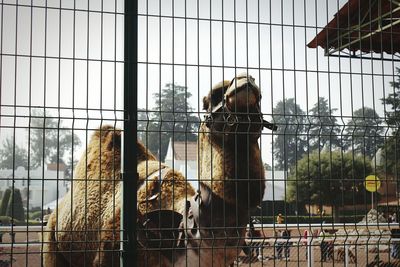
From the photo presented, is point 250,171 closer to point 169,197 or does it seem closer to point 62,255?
point 169,197

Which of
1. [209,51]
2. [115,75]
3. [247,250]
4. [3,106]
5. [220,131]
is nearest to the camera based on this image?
[3,106]

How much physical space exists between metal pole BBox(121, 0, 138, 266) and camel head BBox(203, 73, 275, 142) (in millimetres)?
824

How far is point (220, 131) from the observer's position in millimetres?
5164

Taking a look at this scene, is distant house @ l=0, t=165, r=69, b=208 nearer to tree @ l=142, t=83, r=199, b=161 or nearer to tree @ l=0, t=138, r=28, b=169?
tree @ l=0, t=138, r=28, b=169

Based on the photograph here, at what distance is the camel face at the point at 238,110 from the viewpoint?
16.1 ft

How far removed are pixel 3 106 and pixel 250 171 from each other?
223 cm

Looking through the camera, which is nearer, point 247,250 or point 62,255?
point 247,250

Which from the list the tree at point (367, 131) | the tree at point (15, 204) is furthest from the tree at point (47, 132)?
the tree at point (367, 131)

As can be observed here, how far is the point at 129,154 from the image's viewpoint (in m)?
4.29

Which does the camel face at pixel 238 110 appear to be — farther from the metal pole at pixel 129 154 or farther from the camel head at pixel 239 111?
the metal pole at pixel 129 154

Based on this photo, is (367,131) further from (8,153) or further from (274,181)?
(8,153)

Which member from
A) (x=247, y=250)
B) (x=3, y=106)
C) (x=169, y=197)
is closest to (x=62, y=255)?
(x=169, y=197)

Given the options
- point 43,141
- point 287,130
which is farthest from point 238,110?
point 43,141

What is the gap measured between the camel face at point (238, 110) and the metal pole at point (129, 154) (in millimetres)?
836
